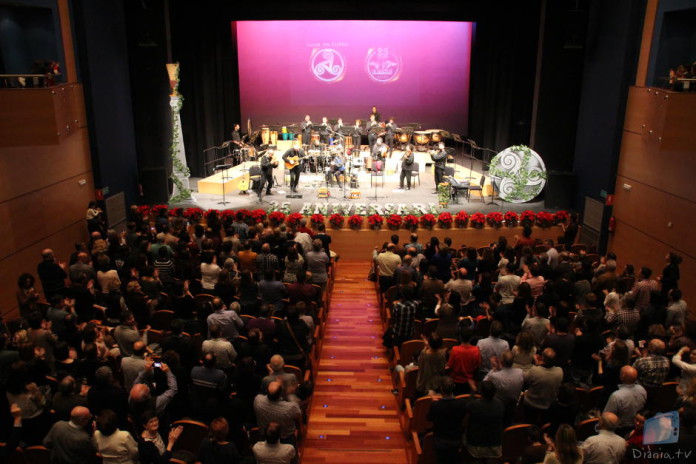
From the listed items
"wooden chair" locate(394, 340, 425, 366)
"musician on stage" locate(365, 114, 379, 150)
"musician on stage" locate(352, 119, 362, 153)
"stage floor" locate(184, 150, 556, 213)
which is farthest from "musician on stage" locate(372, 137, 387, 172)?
"wooden chair" locate(394, 340, 425, 366)

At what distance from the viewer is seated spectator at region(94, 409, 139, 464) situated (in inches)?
161

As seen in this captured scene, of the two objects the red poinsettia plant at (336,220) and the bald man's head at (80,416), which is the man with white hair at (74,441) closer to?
the bald man's head at (80,416)

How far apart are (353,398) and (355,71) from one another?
14.9m

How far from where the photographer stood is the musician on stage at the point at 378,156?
15.6 metres

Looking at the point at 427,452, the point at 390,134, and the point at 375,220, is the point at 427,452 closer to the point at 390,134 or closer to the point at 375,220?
the point at 375,220

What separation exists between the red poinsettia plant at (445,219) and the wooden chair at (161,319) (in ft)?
22.5

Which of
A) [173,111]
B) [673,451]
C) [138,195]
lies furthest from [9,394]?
[173,111]

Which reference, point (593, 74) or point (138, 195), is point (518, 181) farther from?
point (138, 195)

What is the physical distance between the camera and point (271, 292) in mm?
6965

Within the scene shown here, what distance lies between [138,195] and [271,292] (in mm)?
8079

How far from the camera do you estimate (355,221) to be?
11984 millimetres

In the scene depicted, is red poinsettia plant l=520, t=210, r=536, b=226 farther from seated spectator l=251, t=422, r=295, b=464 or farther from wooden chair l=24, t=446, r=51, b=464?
wooden chair l=24, t=446, r=51, b=464

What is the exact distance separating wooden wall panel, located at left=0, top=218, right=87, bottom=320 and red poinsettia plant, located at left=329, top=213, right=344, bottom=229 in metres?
5.04

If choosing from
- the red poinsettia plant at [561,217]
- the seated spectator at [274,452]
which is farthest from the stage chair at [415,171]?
the seated spectator at [274,452]
